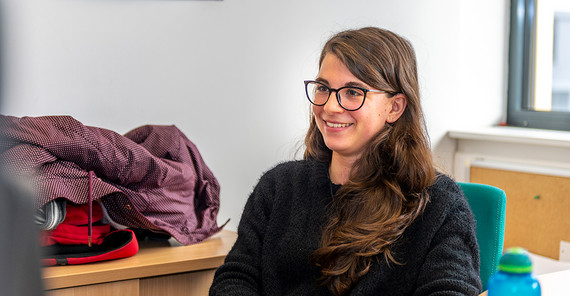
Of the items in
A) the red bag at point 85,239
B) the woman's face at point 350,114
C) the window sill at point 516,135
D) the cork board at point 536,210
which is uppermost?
the woman's face at point 350,114

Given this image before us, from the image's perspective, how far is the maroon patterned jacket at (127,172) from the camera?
5.51 ft

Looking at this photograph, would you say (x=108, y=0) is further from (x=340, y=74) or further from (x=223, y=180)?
(x=340, y=74)

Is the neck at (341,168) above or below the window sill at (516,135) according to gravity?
above

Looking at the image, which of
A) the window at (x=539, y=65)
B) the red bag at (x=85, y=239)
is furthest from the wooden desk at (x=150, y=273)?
the window at (x=539, y=65)

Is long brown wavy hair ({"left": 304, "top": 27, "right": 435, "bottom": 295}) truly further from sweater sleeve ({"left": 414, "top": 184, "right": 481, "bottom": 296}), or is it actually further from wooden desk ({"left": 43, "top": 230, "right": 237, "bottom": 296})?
wooden desk ({"left": 43, "top": 230, "right": 237, "bottom": 296})

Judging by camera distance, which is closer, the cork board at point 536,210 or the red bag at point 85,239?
the red bag at point 85,239

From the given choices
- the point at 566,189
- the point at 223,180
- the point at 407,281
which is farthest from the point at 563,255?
the point at 407,281

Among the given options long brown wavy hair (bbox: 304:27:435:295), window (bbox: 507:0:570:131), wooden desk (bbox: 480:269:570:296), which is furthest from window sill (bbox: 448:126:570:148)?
wooden desk (bbox: 480:269:570:296)

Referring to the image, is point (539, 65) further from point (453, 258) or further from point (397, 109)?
point (453, 258)

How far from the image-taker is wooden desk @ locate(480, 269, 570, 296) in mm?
1225

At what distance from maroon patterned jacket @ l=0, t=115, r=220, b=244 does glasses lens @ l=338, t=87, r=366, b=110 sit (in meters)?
0.62

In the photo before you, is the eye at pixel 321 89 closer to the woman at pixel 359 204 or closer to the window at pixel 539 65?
→ the woman at pixel 359 204

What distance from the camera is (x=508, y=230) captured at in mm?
3105

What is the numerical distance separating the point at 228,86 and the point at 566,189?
1541 millimetres
